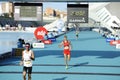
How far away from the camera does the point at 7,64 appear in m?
22.0

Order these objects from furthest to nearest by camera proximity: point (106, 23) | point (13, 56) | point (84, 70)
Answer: point (106, 23), point (13, 56), point (84, 70)

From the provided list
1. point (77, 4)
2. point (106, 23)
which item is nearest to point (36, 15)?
point (77, 4)

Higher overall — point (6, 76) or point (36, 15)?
point (36, 15)

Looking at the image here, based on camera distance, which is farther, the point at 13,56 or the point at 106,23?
the point at 106,23

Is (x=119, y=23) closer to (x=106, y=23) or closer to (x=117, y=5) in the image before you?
(x=106, y=23)

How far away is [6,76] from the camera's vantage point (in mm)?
16969

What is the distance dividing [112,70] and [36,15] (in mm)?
5155

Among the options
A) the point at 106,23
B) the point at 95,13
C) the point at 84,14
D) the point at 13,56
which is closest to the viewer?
the point at 84,14

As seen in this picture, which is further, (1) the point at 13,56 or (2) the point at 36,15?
(1) the point at 13,56

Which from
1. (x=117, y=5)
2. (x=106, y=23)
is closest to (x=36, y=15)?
(x=106, y=23)

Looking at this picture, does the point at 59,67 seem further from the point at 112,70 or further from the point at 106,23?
the point at 106,23

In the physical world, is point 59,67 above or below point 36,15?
below

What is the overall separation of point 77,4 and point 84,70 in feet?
11.4

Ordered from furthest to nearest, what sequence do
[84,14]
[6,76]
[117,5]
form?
[117,5] → [84,14] → [6,76]
